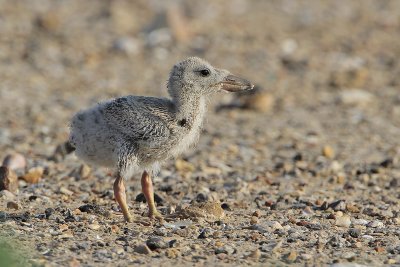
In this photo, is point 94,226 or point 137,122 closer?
point 94,226

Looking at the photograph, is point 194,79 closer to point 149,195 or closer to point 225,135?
point 149,195

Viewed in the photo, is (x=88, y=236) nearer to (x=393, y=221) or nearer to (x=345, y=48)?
A: (x=393, y=221)

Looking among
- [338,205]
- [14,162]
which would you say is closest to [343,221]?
[338,205]

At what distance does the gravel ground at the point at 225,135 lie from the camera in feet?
21.0

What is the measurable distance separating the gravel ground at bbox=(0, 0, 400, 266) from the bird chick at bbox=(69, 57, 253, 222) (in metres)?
0.45

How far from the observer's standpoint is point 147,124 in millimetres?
6875

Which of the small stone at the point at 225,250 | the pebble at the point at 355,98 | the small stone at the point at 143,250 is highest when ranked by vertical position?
the pebble at the point at 355,98

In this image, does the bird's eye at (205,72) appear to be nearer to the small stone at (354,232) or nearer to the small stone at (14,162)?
the small stone at (354,232)

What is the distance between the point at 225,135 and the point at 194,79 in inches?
161

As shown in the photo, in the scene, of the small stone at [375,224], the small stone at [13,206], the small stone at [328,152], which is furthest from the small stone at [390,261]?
the small stone at [328,152]

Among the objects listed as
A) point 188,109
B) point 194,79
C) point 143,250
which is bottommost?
point 143,250

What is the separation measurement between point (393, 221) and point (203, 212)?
1601 mm

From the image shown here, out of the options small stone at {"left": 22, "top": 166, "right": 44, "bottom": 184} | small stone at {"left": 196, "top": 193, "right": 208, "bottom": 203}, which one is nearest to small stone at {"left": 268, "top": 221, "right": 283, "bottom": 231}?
small stone at {"left": 196, "top": 193, "right": 208, "bottom": 203}

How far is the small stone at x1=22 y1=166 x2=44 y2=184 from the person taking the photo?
8406 mm
